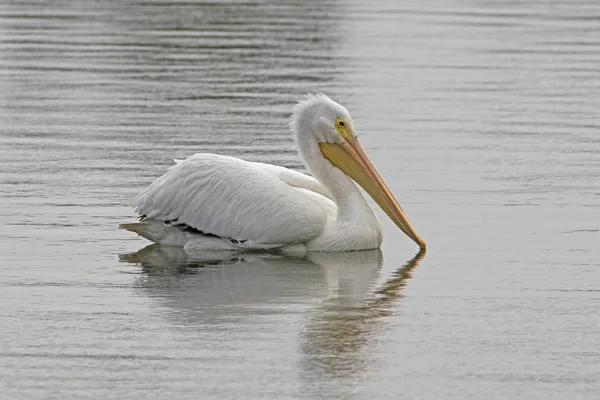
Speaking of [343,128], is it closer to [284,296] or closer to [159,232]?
[159,232]

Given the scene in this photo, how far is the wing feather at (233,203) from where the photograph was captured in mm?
7543

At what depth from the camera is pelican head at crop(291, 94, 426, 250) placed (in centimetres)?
799

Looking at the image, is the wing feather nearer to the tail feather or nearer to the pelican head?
the tail feather

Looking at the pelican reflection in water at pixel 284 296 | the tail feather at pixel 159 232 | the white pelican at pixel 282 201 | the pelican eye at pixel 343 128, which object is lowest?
the pelican reflection in water at pixel 284 296

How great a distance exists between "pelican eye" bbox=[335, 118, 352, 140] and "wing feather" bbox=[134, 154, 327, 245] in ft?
1.32

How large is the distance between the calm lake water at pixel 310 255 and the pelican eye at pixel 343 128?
0.62m

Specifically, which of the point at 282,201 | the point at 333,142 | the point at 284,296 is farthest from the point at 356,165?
the point at 284,296

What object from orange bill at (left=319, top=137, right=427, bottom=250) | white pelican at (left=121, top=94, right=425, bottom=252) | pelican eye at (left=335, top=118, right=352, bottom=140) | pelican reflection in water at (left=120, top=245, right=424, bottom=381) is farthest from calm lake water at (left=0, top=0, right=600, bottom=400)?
pelican eye at (left=335, top=118, right=352, bottom=140)

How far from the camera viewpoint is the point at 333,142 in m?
8.02

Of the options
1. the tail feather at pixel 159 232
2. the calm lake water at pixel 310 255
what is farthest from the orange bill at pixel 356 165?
the tail feather at pixel 159 232

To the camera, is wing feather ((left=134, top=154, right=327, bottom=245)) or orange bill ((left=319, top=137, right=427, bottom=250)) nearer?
wing feather ((left=134, top=154, right=327, bottom=245))

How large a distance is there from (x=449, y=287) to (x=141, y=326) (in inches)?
60.4

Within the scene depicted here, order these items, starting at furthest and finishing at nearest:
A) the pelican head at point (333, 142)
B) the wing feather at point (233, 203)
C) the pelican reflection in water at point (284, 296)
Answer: the pelican head at point (333, 142) → the wing feather at point (233, 203) → the pelican reflection in water at point (284, 296)

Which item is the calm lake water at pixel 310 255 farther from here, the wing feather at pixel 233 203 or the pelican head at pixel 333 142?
the pelican head at pixel 333 142
